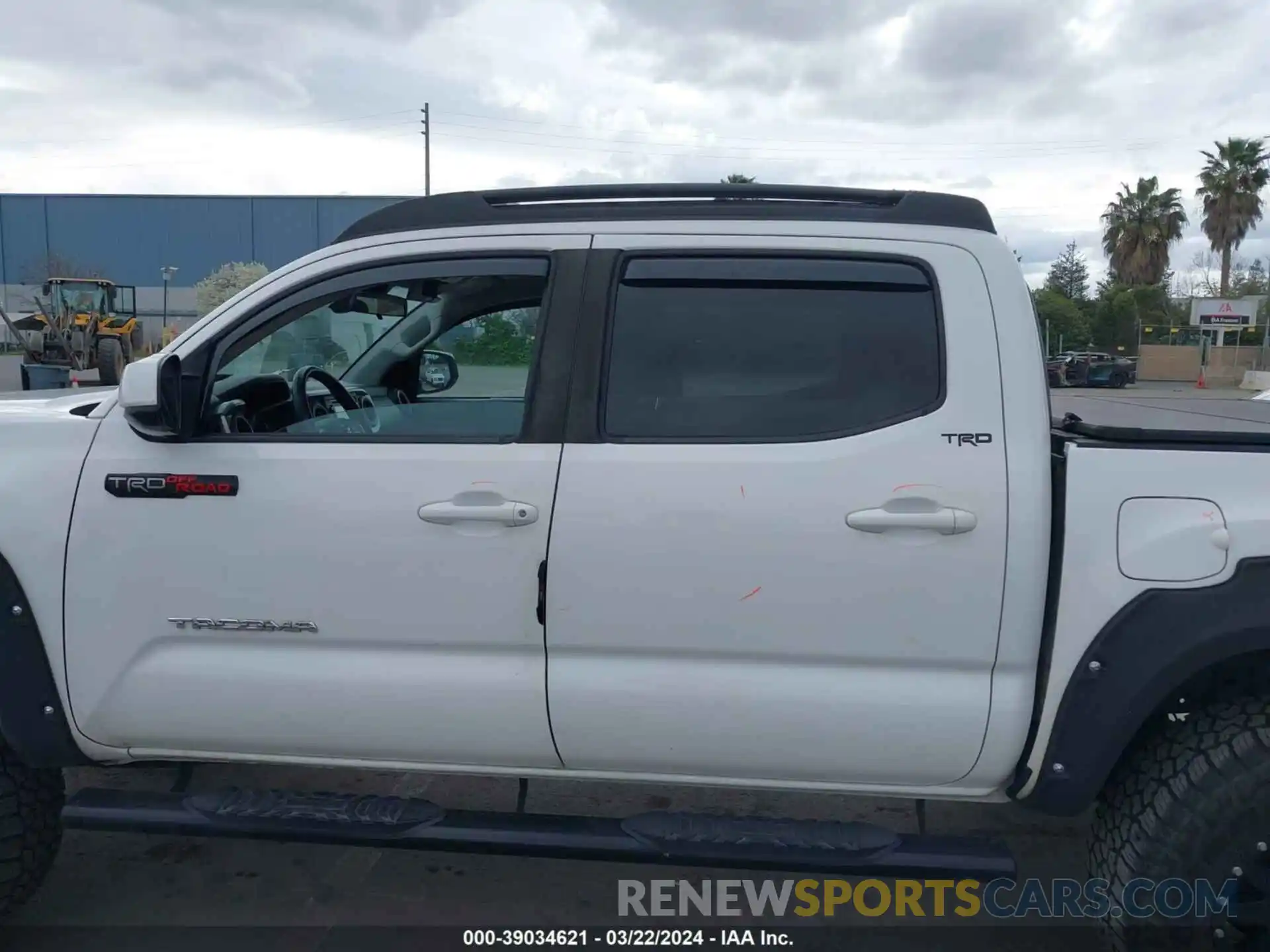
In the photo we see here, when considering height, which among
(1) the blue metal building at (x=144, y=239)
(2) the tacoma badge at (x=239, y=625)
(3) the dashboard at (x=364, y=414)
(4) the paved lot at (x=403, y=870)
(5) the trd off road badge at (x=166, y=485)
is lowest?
(4) the paved lot at (x=403, y=870)

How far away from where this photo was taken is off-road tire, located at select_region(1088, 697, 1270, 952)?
2.29 meters

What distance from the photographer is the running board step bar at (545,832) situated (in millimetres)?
2459

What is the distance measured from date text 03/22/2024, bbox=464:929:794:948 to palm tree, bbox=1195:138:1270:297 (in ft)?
170

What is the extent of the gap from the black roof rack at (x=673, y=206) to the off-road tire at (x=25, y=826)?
1.72 meters

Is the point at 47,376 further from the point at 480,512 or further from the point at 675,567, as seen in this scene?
the point at 675,567

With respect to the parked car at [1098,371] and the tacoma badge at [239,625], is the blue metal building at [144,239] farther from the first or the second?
the tacoma badge at [239,625]

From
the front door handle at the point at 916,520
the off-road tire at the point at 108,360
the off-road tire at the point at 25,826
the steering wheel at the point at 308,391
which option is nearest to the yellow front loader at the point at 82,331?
the off-road tire at the point at 108,360

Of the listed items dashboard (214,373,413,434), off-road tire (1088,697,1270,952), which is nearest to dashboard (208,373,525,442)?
dashboard (214,373,413,434)

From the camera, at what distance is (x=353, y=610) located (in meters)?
2.52

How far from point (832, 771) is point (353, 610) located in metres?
1.25

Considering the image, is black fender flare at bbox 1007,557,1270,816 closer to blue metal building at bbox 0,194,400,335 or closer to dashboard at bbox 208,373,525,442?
dashboard at bbox 208,373,525,442

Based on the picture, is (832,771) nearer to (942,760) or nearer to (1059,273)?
(942,760)

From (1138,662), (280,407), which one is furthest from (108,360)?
(1138,662)

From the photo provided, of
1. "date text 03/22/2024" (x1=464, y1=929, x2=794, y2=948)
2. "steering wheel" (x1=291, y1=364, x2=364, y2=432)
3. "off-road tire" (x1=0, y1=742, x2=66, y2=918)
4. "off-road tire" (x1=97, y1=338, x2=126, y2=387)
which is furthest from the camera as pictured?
"off-road tire" (x1=97, y1=338, x2=126, y2=387)
